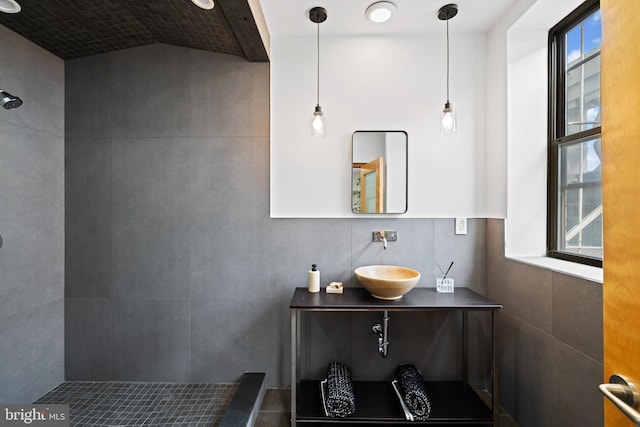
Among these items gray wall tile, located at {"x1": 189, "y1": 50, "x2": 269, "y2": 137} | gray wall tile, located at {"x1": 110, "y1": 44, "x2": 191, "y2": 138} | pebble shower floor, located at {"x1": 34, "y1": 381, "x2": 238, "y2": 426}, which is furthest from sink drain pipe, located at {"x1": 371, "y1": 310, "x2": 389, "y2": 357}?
gray wall tile, located at {"x1": 110, "y1": 44, "x2": 191, "y2": 138}

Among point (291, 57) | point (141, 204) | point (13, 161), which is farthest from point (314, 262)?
point (13, 161)

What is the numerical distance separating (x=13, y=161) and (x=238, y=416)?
2.01m

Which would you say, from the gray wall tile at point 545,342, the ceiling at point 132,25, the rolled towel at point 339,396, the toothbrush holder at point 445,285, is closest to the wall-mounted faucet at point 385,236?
the toothbrush holder at point 445,285

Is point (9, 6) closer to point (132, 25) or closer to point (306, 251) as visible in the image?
point (132, 25)

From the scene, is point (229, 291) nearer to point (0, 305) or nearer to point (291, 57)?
point (0, 305)

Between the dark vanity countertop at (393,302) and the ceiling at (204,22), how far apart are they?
1.62 m

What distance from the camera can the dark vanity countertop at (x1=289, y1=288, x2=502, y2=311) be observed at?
1698mm

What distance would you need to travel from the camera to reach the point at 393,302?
1.76 metres

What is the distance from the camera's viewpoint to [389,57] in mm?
2148

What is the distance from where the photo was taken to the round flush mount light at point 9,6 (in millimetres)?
1529

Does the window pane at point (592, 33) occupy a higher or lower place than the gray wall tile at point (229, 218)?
higher

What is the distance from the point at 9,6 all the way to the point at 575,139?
10.2 feet

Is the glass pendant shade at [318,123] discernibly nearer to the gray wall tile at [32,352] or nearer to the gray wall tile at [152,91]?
the gray wall tile at [152,91]

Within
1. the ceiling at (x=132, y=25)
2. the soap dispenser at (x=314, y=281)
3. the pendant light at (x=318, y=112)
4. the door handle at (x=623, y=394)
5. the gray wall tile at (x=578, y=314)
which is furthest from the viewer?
the soap dispenser at (x=314, y=281)
